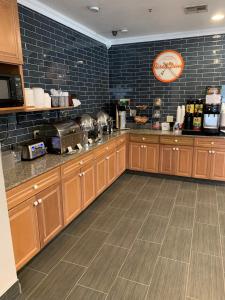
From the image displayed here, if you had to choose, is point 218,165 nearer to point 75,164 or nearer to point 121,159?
point 121,159

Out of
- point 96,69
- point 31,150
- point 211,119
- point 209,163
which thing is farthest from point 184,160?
point 31,150

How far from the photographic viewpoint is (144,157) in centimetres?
409

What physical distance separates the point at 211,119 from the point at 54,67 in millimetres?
2533

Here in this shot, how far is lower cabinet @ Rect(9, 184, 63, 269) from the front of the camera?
5.91ft

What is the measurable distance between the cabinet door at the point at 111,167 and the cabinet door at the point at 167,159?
0.86 metres

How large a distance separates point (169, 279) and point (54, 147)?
1725 millimetres

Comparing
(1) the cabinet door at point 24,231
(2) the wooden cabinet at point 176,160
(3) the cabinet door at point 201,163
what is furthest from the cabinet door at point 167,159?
(1) the cabinet door at point 24,231

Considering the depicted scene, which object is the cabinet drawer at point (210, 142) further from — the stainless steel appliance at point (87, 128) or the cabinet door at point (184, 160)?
the stainless steel appliance at point (87, 128)

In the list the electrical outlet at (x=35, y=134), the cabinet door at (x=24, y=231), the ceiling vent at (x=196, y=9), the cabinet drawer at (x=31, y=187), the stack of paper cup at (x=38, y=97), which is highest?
the ceiling vent at (x=196, y=9)

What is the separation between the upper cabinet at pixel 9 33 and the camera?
1.89m

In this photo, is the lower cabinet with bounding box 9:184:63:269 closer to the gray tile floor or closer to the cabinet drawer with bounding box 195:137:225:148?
the gray tile floor

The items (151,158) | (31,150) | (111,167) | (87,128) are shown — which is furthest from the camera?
(151,158)

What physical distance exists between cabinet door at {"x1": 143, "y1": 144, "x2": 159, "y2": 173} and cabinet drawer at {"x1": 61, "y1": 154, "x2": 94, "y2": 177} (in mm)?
1427

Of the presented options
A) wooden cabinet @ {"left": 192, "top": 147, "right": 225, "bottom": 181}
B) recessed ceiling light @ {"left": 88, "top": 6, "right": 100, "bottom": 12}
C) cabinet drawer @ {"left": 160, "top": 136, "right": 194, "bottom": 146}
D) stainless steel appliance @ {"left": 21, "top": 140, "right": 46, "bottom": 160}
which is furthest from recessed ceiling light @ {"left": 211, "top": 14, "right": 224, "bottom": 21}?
stainless steel appliance @ {"left": 21, "top": 140, "right": 46, "bottom": 160}
